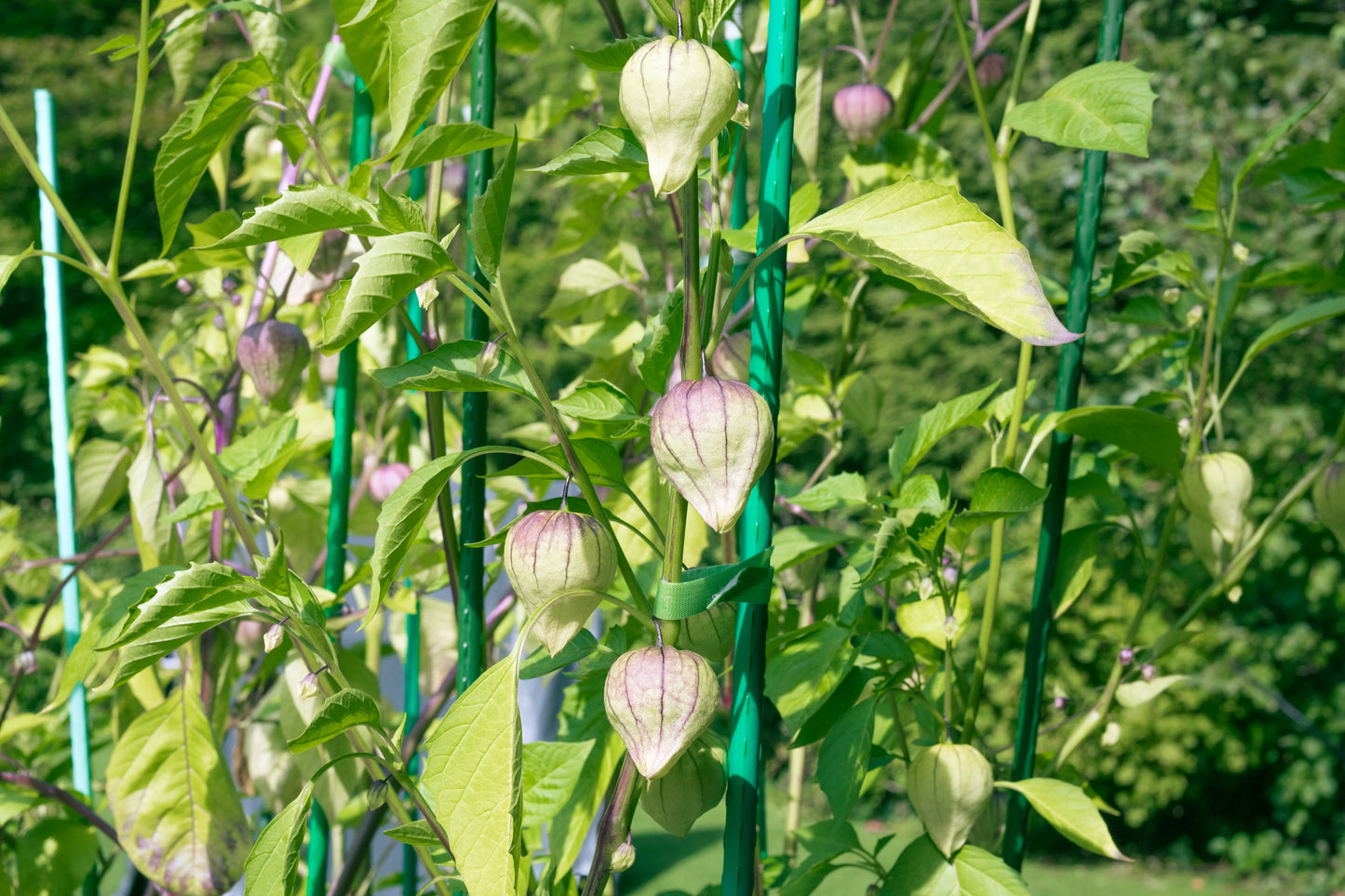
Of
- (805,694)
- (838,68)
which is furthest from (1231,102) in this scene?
(805,694)

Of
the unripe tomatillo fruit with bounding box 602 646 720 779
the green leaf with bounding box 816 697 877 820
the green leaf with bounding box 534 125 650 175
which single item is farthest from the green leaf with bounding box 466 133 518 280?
the green leaf with bounding box 816 697 877 820

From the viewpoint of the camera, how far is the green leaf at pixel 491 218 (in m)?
0.28

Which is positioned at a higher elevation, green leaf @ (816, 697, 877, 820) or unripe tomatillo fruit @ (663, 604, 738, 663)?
unripe tomatillo fruit @ (663, 604, 738, 663)

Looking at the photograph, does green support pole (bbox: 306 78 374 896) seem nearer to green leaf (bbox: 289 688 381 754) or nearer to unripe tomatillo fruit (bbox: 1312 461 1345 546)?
green leaf (bbox: 289 688 381 754)

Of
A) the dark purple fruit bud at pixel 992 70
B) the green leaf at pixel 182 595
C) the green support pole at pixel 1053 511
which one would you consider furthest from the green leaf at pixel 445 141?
the dark purple fruit bud at pixel 992 70

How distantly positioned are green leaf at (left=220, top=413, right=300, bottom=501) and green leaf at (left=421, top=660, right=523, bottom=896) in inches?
8.2

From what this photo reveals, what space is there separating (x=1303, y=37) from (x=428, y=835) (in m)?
2.38

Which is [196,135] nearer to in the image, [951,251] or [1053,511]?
[951,251]

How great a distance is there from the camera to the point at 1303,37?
6.77ft

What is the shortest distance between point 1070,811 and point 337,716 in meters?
0.27

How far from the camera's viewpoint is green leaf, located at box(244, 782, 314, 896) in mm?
303

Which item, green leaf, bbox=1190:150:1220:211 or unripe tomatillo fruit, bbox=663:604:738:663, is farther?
green leaf, bbox=1190:150:1220:211

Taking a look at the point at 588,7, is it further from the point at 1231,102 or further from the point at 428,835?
the point at 428,835

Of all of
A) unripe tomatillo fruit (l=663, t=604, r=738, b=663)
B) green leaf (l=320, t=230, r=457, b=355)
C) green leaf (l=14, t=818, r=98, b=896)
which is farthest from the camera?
green leaf (l=14, t=818, r=98, b=896)
